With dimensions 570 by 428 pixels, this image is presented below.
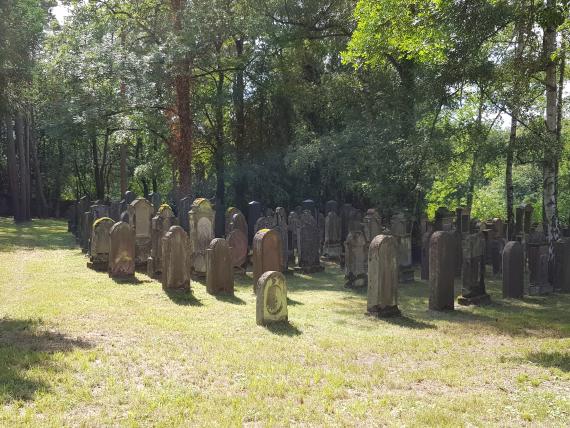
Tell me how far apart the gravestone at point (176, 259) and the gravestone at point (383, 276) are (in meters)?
3.83

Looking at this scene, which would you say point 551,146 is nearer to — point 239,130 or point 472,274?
point 472,274

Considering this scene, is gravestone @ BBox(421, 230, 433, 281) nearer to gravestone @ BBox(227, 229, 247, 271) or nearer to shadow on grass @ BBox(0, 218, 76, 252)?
gravestone @ BBox(227, 229, 247, 271)

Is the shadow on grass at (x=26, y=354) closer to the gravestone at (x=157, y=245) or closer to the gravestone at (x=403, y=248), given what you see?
the gravestone at (x=157, y=245)

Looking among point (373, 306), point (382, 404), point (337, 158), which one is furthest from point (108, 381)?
point (337, 158)

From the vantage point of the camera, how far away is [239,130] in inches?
1036

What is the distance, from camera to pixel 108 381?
577cm

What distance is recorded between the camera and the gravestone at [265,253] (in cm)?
1191

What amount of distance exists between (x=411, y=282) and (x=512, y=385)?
8.45m

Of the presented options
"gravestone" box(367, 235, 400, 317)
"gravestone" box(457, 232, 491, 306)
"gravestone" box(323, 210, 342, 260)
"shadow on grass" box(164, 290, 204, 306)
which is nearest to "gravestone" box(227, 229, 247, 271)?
"shadow on grass" box(164, 290, 204, 306)

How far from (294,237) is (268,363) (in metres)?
12.0

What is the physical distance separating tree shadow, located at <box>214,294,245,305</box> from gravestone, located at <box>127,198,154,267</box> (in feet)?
13.2

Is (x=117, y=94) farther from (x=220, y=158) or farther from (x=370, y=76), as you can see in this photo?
(x=370, y=76)

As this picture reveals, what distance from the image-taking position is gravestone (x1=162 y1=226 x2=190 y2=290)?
11.3 metres

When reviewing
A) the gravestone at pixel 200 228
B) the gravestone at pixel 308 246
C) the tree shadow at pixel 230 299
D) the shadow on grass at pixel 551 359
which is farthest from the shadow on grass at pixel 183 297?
the shadow on grass at pixel 551 359
